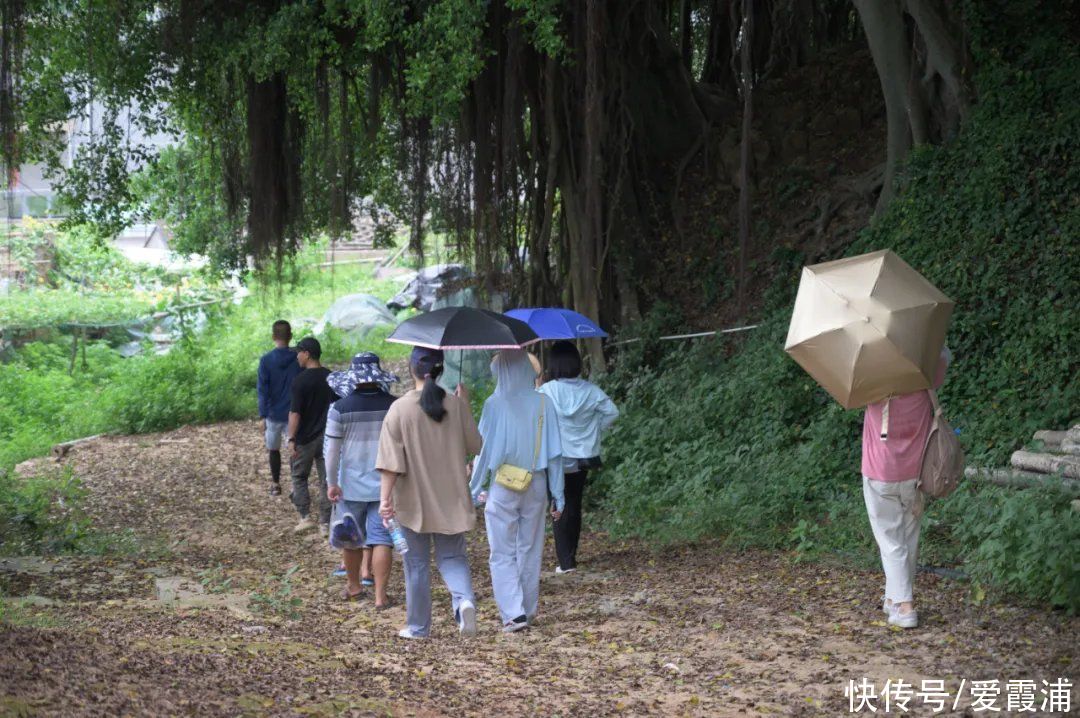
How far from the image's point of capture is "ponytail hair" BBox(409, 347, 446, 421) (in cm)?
666

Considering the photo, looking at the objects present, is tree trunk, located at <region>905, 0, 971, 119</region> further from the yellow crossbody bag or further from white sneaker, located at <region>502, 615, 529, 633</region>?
white sneaker, located at <region>502, 615, 529, 633</region>

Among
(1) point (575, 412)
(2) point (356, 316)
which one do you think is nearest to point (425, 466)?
(1) point (575, 412)

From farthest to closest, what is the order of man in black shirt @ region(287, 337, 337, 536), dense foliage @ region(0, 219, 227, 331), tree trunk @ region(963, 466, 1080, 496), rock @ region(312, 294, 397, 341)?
rock @ region(312, 294, 397, 341) < dense foliage @ region(0, 219, 227, 331) < man in black shirt @ region(287, 337, 337, 536) < tree trunk @ region(963, 466, 1080, 496)

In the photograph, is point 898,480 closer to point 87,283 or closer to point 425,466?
point 425,466

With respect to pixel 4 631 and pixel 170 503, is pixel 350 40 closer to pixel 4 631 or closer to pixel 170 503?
pixel 170 503

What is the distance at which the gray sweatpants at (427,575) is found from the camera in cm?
671

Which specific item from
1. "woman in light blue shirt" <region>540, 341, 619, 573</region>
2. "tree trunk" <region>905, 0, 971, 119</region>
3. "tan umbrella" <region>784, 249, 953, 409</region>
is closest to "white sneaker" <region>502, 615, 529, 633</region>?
"woman in light blue shirt" <region>540, 341, 619, 573</region>

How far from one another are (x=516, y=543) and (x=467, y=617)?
2.07 feet

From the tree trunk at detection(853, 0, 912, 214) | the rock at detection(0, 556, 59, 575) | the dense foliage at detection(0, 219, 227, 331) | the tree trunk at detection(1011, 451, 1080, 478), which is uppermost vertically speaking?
the tree trunk at detection(853, 0, 912, 214)

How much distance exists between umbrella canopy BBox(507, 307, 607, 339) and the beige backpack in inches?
134

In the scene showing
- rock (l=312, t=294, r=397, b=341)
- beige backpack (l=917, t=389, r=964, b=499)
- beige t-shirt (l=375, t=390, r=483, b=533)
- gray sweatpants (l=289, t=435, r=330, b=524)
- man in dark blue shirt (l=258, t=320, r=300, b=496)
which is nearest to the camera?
beige backpack (l=917, t=389, r=964, b=499)

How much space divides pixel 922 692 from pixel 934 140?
24.8 feet

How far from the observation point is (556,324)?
9.27 metres

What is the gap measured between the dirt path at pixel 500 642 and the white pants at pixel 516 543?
0.20 meters
